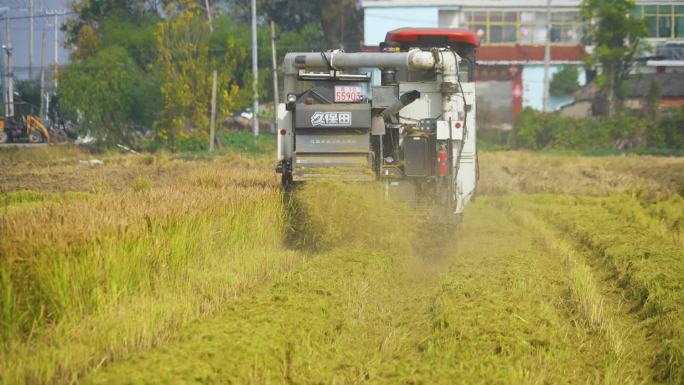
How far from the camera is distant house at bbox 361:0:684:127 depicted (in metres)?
59.2

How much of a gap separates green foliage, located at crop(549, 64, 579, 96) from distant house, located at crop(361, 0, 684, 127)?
23.3 inches

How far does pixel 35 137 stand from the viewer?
167ft

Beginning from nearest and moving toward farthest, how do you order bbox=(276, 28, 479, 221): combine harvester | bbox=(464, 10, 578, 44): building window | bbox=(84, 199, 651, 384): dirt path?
1. bbox=(84, 199, 651, 384): dirt path
2. bbox=(276, 28, 479, 221): combine harvester
3. bbox=(464, 10, 578, 44): building window

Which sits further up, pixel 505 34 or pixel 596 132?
pixel 505 34

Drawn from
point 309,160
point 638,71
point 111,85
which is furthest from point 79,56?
point 309,160

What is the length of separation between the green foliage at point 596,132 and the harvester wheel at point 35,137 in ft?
85.3

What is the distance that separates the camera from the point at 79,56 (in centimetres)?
6406

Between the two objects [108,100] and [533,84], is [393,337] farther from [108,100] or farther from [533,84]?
[533,84]

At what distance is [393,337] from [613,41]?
48.7m

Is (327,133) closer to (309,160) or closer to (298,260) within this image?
(309,160)

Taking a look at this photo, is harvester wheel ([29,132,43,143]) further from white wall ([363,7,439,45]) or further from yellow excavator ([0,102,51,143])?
white wall ([363,7,439,45])

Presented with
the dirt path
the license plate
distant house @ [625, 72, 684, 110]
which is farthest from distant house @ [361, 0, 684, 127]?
the dirt path

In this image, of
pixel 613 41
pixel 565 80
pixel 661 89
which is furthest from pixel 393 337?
pixel 565 80

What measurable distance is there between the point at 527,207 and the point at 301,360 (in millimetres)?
14405
